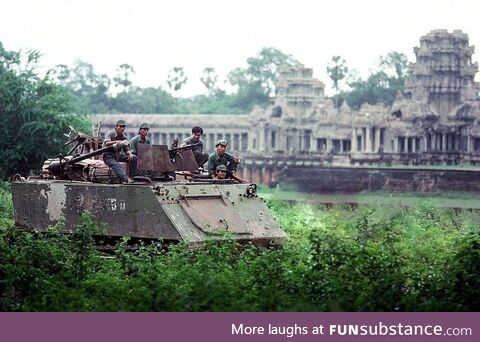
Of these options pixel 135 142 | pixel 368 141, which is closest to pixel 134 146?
pixel 135 142

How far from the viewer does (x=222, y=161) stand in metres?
18.5

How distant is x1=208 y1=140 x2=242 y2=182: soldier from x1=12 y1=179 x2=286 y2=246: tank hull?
0.71 meters

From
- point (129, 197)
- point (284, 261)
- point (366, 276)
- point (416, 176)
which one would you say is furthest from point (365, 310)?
point (416, 176)

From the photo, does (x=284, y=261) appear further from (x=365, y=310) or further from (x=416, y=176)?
(x=416, y=176)

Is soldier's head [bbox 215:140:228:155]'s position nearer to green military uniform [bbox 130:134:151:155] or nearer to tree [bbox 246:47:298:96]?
green military uniform [bbox 130:134:151:155]

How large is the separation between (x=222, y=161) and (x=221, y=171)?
1.27 ft

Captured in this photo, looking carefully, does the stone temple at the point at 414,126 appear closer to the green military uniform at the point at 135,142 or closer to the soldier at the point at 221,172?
the green military uniform at the point at 135,142

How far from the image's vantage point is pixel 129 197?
55.5 feet

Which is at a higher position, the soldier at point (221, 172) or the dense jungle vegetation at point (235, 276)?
the soldier at point (221, 172)

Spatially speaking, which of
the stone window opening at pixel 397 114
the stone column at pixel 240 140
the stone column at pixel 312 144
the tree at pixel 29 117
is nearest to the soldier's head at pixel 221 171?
the tree at pixel 29 117

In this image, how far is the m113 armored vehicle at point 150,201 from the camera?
16.6 meters

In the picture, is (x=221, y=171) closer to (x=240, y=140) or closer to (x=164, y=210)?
(x=164, y=210)

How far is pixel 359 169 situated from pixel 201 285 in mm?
49467

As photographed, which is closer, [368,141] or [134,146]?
[134,146]
